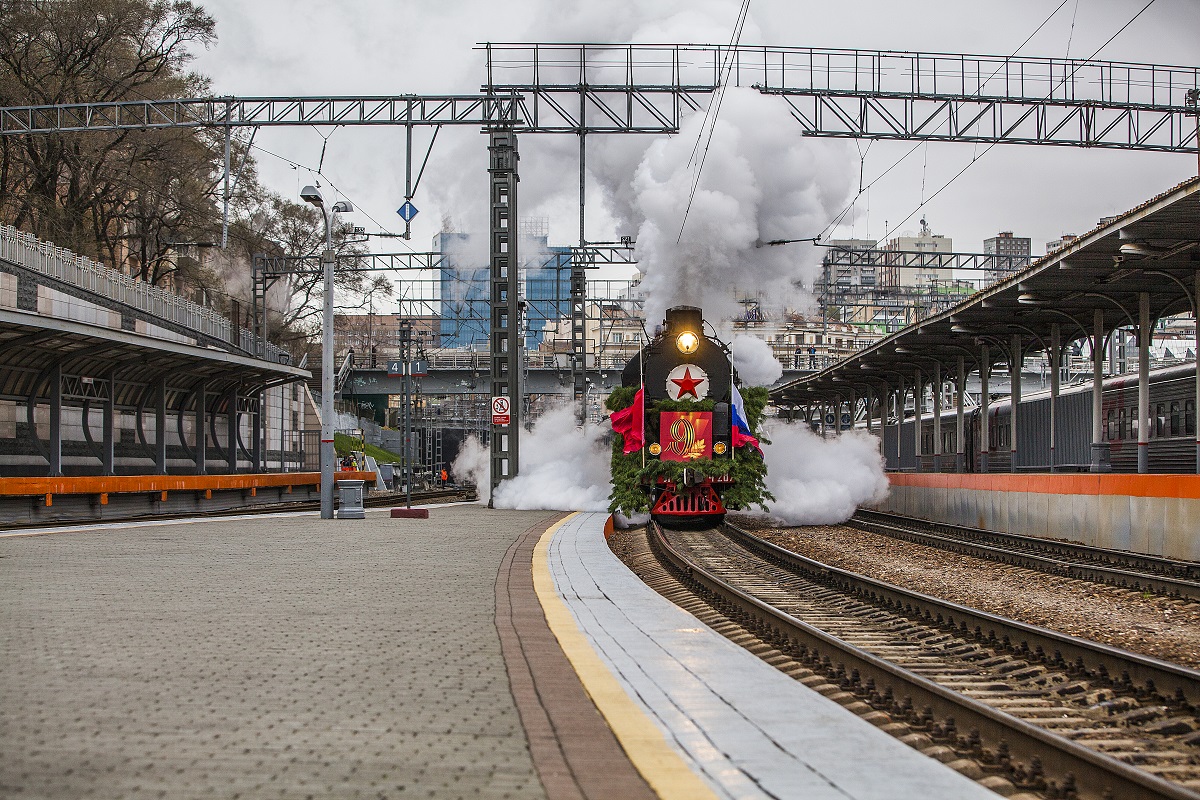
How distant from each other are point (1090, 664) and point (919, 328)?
21.0 meters

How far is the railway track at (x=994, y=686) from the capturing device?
5.54 m

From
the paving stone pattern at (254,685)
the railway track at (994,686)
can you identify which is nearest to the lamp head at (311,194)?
the paving stone pattern at (254,685)

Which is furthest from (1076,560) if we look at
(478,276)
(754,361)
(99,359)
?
(478,276)

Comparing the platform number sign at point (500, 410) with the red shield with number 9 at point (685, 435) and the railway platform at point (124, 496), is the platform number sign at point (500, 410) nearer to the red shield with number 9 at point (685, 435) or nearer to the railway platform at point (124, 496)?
the railway platform at point (124, 496)

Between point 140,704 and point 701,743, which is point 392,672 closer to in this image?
point 140,704

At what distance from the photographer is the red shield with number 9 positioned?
21.3 meters

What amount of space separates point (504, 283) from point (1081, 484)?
53.6 ft

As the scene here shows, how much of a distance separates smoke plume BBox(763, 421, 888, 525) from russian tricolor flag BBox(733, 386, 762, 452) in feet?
12.4

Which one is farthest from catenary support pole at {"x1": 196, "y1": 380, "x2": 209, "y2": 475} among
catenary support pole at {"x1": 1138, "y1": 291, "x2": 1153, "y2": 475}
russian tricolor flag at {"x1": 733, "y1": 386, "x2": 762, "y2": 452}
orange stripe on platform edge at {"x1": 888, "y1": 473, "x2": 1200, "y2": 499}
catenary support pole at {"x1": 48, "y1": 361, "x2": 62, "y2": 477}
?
catenary support pole at {"x1": 1138, "y1": 291, "x2": 1153, "y2": 475}

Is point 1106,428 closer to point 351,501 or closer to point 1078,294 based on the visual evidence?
point 1078,294

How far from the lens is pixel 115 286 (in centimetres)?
3466

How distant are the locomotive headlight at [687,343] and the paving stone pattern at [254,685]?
9554 mm

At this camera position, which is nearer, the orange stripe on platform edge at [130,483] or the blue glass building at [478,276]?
the orange stripe on platform edge at [130,483]

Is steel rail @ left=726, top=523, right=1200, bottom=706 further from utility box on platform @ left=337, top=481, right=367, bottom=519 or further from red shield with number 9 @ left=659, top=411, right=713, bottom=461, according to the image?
utility box on platform @ left=337, top=481, right=367, bottom=519
